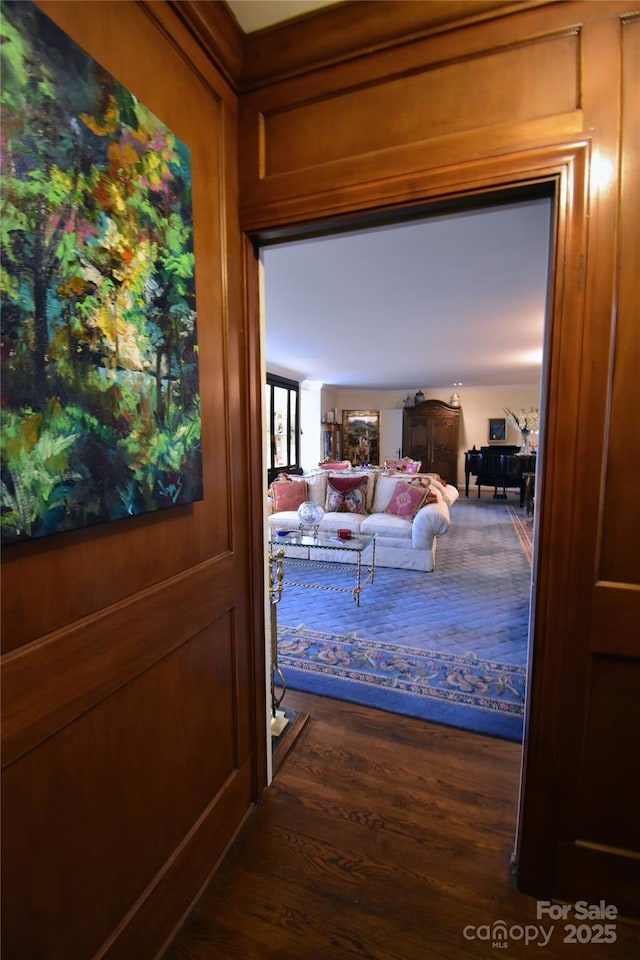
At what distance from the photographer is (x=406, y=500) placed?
4590 millimetres

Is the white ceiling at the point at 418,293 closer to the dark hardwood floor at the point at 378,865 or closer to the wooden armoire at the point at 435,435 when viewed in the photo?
the dark hardwood floor at the point at 378,865

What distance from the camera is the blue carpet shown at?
2.22m

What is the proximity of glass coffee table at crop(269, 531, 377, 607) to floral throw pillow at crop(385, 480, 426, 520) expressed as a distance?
0.57m

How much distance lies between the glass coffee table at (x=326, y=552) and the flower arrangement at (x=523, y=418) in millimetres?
6053

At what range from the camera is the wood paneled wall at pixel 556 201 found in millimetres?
1039

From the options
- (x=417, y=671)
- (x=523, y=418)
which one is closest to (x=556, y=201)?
(x=417, y=671)

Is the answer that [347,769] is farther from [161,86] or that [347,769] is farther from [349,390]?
[349,390]

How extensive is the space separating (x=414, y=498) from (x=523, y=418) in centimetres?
591

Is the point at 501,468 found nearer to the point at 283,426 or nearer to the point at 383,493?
the point at 383,493

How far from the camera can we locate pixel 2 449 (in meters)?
0.66

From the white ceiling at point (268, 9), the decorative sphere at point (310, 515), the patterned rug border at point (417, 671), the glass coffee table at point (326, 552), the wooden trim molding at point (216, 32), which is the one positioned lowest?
the patterned rug border at point (417, 671)

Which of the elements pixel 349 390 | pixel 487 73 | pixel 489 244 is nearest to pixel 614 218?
pixel 487 73

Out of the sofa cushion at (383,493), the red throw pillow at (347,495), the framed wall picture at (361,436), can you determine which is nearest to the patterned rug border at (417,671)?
the red throw pillow at (347,495)

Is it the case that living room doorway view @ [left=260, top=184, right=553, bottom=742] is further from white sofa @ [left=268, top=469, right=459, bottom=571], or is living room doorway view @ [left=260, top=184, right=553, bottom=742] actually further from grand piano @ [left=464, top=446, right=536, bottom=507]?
grand piano @ [left=464, top=446, right=536, bottom=507]
